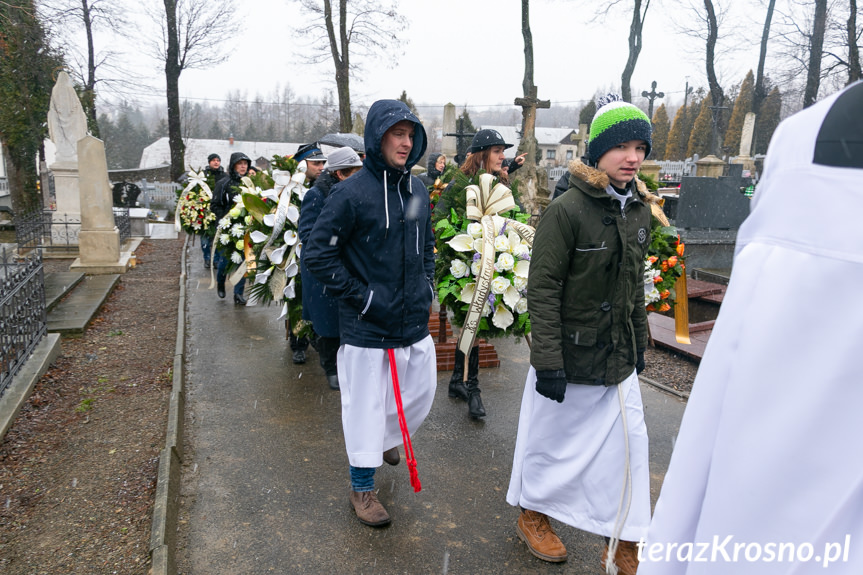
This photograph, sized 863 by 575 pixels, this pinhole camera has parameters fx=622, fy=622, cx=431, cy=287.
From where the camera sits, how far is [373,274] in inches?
135

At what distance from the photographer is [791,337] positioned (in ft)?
3.23

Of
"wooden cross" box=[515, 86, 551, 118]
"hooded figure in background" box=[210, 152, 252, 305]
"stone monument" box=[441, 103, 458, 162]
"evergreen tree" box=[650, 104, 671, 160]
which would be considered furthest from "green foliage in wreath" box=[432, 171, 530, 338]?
"evergreen tree" box=[650, 104, 671, 160]

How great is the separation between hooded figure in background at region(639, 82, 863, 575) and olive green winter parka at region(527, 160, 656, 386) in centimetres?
179

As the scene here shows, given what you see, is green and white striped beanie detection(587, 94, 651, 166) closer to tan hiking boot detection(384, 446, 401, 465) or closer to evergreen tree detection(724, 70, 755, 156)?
tan hiking boot detection(384, 446, 401, 465)

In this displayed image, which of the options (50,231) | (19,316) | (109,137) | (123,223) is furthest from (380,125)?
(109,137)

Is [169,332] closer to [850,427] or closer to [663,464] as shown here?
[663,464]

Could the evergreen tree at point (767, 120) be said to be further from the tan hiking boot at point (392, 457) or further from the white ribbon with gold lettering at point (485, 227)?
the tan hiking boot at point (392, 457)

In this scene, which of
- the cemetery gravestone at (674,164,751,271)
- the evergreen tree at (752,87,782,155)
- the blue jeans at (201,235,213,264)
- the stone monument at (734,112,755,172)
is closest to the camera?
the blue jeans at (201,235,213,264)

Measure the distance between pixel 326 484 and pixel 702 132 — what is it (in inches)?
2321

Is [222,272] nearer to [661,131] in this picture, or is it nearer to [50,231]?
[50,231]

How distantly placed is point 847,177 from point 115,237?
477 inches

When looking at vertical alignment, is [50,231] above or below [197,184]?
below

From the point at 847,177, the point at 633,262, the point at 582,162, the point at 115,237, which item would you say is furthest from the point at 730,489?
the point at 115,237

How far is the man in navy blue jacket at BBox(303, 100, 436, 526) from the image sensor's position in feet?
11.0
